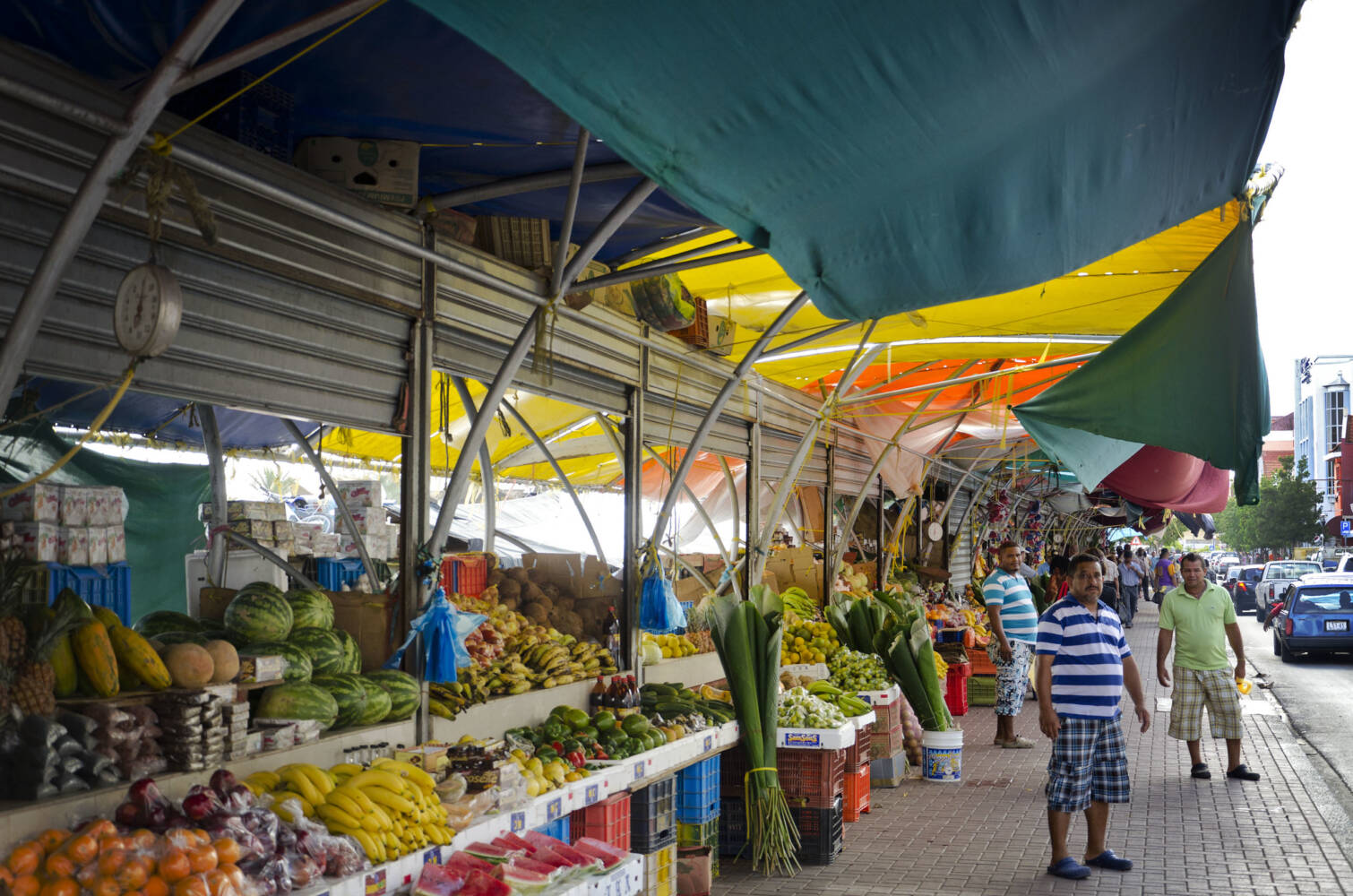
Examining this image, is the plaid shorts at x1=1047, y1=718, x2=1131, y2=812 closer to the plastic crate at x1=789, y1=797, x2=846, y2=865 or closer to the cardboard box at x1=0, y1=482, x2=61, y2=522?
the plastic crate at x1=789, y1=797, x2=846, y2=865

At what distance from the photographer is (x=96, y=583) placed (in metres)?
4.27

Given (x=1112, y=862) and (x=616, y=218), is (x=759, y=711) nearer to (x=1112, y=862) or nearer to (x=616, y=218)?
(x=1112, y=862)

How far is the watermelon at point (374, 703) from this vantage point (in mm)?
4480

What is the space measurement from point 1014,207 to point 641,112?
1.51 m

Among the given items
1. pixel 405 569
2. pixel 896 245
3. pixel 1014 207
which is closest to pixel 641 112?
pixel 896 245

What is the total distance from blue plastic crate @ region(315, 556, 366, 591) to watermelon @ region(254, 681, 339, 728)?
250 cm

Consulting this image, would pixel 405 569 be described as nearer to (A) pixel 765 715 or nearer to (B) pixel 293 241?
(B) pixel 293 241

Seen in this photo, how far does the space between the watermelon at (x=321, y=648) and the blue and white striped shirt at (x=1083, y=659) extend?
406 centimetres

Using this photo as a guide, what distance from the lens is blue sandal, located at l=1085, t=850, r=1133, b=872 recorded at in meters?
6.46

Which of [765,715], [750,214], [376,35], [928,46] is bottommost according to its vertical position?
[765,715]

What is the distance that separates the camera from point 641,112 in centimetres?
256

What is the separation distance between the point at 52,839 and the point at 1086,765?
5.30 m

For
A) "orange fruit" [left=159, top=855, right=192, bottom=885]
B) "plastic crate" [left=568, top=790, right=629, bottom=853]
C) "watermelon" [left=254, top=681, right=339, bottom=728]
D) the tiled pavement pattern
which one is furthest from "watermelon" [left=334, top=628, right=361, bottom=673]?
the tiled pavement pattern

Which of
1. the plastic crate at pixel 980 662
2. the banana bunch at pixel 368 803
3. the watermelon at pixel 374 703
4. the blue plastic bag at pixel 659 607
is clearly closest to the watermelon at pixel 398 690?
the watermelon at pixel 374 703
